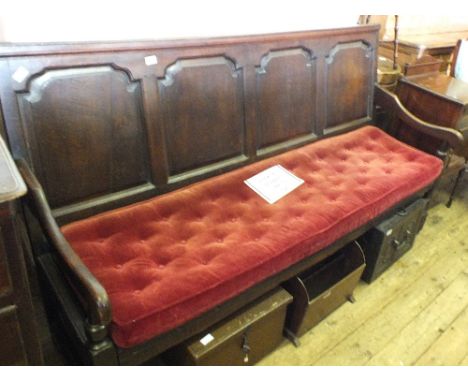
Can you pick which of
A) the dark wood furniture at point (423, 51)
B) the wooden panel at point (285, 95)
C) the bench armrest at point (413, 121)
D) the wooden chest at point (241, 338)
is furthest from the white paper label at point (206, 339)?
the dark wood furniture at point (423, 51)

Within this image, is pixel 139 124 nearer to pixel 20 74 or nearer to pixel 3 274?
pixel 20 74

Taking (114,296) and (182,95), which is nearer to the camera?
(114,296)

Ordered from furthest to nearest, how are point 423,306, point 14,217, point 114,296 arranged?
1. point 423,306
2. point 114,296
3. point 14,217

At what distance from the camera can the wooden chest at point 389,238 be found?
1.83 m

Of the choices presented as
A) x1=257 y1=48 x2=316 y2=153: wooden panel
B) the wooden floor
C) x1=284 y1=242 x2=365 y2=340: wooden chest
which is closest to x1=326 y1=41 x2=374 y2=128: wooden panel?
x1=257 y1=48 x2=316 y2=153: wooden panel

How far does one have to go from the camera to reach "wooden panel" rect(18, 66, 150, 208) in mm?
1278

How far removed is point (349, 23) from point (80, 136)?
1.75 metres

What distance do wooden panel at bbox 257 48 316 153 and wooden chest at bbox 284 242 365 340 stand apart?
641 mm

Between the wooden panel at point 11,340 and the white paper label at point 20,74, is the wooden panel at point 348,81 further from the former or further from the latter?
the wooden panel at point 11,340

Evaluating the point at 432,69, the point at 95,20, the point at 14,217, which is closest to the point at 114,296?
the point at 14,217

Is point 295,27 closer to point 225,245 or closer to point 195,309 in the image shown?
point 225,245

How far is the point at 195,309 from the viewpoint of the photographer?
1159mm

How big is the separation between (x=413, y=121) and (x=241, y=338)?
1.50m

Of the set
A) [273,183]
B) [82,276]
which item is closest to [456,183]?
[273,183]
